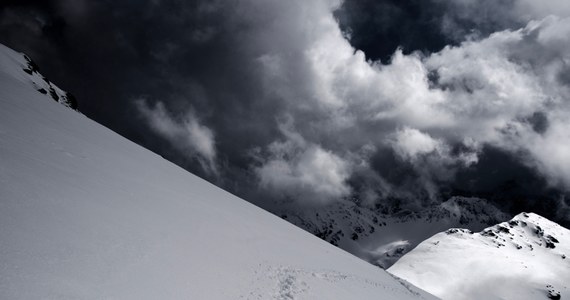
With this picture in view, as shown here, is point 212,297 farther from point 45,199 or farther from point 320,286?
point 320,286

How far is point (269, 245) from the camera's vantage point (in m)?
14.6

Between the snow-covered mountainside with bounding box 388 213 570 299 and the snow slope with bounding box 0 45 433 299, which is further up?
the snow-covered mountainside with bounding box 388 213 570 299

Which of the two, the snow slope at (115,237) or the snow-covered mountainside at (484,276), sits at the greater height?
the snow-covered mountainside at (484,276)

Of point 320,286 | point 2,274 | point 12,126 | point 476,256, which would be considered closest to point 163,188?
point 12,126

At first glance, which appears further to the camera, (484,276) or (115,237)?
(484,276)

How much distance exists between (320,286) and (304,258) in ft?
9.73

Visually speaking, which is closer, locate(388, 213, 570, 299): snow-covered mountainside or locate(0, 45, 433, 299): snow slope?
locate(0, 45, 433, 299): snow slope

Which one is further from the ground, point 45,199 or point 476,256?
point 476,256

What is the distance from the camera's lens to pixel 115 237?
791 centimetres

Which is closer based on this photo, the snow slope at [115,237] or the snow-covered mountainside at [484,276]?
the snow slope at [115,237]

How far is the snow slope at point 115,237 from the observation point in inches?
228

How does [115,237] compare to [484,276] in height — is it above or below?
below

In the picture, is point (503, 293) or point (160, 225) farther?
point (503, 293)

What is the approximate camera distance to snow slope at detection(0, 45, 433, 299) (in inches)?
228
